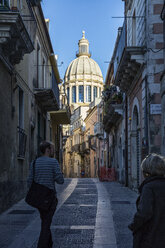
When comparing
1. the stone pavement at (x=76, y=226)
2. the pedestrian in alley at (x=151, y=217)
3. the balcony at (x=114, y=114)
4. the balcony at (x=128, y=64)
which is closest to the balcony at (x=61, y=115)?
the balcony at (x=114, y=114)

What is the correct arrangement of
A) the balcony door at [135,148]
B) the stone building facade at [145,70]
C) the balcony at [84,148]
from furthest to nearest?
the balcony at [84,148]
the balcony door at [135,148]
the stone building facade at [145,70]

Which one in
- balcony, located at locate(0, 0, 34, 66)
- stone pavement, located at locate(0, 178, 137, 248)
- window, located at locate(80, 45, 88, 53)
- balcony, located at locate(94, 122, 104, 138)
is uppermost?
window, located at locate(80, 45, 88, 53)

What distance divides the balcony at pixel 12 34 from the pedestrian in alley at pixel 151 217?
6293 millimetres

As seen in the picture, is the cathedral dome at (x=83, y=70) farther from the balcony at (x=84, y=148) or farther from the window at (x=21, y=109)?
the window at (x=21, y=109)

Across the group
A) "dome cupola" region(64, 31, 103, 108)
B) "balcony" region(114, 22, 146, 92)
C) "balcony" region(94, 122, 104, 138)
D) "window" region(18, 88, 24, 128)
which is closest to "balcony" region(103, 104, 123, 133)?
"balcony" region(114, 22, 146, 92)

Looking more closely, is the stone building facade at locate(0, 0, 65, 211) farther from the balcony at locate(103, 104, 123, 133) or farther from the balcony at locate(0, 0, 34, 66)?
the balcony at locate(103, 104, 123, 133)

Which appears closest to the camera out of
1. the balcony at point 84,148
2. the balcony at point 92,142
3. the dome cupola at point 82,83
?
the balcony at point 92,142

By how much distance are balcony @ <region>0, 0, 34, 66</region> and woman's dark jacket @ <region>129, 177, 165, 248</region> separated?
631 cm

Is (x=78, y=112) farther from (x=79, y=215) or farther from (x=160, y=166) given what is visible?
(x=160, y=166)

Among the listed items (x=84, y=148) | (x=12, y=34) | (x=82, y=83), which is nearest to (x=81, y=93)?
(x=82, y=83)

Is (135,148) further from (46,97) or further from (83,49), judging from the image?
(83,49)

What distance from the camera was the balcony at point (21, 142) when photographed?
12266 mm

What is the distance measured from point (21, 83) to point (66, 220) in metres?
5.78

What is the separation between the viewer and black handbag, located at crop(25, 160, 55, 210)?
5348 millimetres
